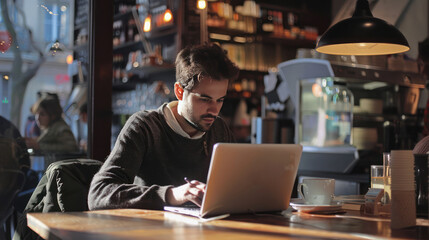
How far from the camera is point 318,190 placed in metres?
2.04

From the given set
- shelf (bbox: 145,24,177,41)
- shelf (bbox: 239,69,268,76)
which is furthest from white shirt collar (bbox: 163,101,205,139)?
shelf (bbox: 239,69,268,76)

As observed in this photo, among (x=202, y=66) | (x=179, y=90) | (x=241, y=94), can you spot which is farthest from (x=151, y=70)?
(x=202, y=66)

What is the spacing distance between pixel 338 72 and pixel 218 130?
2187mm

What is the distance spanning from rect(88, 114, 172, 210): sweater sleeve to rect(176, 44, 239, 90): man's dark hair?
0.96ft

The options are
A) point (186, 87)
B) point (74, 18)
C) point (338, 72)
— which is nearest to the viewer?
point (186, 87)

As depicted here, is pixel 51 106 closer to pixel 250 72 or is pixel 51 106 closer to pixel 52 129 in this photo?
pixel 52 129

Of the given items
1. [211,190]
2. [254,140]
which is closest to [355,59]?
[254,140]

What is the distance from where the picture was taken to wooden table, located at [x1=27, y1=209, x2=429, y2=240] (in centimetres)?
149

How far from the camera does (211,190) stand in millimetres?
1732

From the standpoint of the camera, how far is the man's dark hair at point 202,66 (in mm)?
2473

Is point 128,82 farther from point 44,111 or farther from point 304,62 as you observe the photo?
point 44,111

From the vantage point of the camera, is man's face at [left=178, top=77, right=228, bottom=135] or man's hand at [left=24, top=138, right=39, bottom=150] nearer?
man's face at [left=178, top=77, right=228, bottom=135]

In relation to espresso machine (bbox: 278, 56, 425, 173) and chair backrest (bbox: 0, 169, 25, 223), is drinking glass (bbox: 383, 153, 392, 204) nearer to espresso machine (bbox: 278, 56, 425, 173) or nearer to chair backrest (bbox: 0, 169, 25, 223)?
chair backrest (bbox: 0, 169, 25, 223)

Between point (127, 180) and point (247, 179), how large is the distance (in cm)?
63
